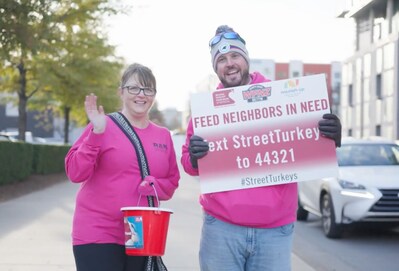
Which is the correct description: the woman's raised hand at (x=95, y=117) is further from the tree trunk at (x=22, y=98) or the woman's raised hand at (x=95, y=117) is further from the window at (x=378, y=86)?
the window at (x=378, y=86)

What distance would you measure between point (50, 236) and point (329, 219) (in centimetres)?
431

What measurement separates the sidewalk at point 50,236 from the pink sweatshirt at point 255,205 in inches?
137

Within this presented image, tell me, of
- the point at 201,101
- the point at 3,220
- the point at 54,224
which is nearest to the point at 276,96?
the point at 201,101

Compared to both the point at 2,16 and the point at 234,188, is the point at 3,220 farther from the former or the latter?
the point at 234,188

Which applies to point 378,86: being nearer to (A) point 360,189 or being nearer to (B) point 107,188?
(A) point 360,189

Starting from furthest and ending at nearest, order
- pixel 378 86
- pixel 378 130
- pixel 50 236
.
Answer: pixel 378 86, pixel 378 130, pixel 50 236

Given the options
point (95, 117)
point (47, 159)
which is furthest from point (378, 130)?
point (95, 117)

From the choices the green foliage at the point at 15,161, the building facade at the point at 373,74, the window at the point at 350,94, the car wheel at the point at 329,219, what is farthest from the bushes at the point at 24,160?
the window at the point at 350,94

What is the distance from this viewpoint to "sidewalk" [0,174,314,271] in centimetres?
677

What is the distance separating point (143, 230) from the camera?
3.18 metres

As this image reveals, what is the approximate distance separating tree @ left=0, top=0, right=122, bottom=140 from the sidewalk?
12.0 feet

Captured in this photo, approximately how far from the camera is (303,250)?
852 cm

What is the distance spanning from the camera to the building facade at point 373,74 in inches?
1471

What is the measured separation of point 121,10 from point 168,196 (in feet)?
53.7
